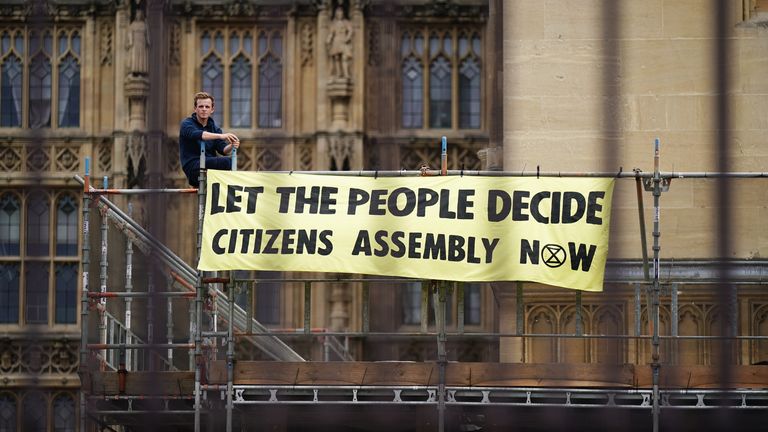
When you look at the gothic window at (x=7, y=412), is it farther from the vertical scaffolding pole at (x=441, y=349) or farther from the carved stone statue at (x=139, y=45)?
the vertical scaffolding pole at (x=441, y=349)

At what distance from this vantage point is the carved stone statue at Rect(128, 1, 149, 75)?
3025 centimetres

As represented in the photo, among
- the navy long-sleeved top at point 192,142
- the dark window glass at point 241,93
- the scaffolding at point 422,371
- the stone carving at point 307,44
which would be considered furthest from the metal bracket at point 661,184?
the dark window glass at point 241,93

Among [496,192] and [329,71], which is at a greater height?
[329,71]

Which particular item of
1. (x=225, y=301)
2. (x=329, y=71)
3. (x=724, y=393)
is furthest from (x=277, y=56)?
(x=724, y=393)

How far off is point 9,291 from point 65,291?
2.97 feet

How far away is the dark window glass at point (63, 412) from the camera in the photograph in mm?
30141

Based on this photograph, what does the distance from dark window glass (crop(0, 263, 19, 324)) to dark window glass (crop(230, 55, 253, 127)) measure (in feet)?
13.8

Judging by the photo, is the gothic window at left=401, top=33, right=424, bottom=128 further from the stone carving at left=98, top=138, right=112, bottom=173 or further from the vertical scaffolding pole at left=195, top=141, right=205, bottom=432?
the vertical scaffolding pole at left=195, top=141, right=205, bottom=432

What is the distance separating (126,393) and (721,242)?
23.8 feet

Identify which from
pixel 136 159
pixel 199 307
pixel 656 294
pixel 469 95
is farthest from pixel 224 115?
pixel 656 294

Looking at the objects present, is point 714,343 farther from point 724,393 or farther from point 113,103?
point 113,103

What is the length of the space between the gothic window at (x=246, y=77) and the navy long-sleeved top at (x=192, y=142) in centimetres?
1429

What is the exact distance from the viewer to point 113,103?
31.0m

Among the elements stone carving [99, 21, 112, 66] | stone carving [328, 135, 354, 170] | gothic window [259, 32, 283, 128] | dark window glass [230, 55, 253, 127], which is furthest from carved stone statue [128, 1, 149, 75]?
stone carving [328, 135, 354, 170]
